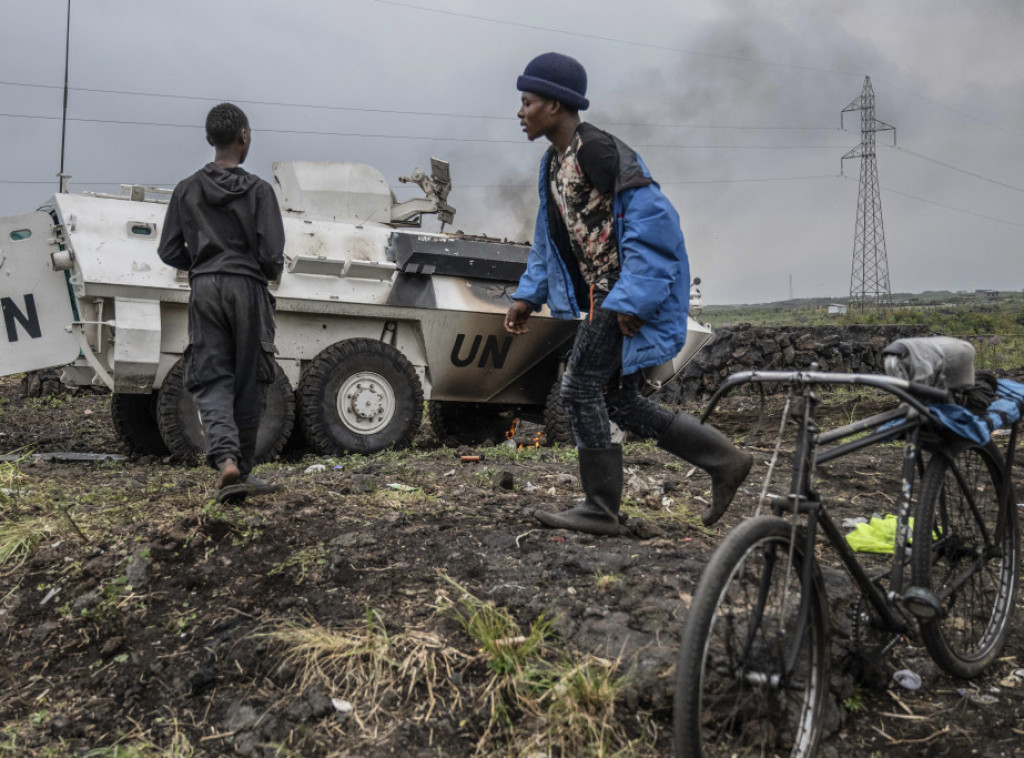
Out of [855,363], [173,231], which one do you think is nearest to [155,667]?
[173,231]

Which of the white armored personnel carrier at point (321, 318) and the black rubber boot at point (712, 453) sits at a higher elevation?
the white armored personnel carrier at point (321, 318)

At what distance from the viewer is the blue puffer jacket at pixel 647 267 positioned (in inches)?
144

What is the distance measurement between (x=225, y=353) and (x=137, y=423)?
159 inches

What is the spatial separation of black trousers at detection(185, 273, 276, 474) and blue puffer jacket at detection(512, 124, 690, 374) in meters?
1.84

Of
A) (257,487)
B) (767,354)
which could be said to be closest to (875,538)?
(257,487)

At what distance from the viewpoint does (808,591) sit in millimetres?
2604

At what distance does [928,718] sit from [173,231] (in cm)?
375

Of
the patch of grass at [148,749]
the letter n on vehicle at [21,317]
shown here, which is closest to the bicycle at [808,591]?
the patch of grass at [148,749]

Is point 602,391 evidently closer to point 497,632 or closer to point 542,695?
point 497,632

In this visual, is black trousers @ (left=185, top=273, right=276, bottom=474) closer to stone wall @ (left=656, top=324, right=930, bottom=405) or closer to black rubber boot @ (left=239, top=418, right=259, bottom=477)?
black rubber boot @ (left=239, top=418, right=259, bottom=477)

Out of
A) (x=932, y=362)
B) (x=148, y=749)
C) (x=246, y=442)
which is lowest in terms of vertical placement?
(x=148, y=749)

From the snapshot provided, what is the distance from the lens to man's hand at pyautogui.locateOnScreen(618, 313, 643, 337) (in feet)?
12.1

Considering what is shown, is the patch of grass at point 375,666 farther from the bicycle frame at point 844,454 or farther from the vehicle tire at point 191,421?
the vehicle tire at point 191,421

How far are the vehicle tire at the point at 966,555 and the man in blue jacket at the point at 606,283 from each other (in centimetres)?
81
